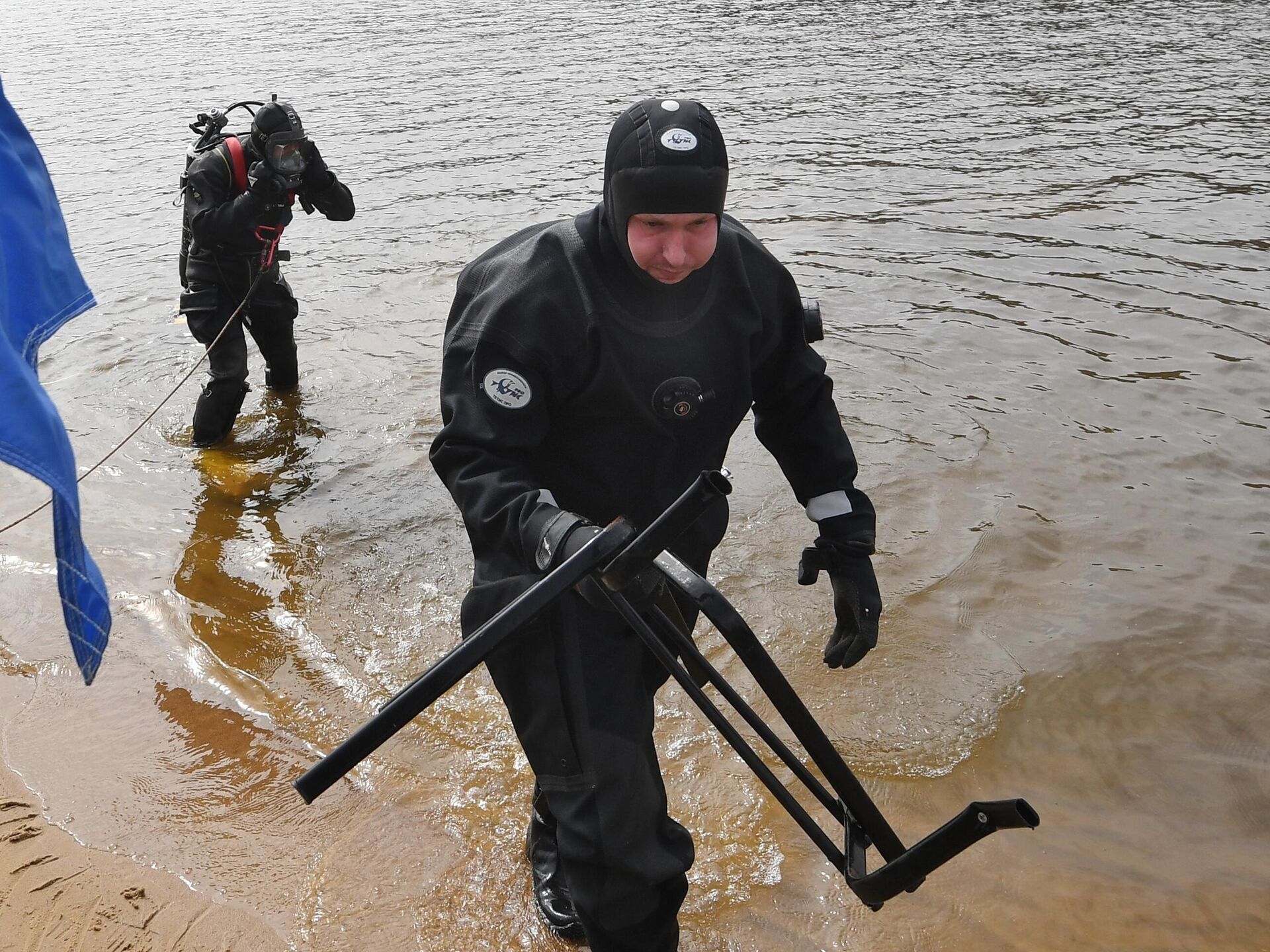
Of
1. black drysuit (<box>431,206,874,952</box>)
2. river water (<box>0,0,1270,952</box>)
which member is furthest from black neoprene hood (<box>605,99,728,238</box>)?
river water (<box>0,0,1270,952</box>)

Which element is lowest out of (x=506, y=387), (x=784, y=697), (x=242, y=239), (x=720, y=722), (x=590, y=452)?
(x=242, y=239)

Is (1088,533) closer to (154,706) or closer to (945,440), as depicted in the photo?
(945,440)

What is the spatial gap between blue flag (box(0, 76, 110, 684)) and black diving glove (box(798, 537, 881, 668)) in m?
1.65

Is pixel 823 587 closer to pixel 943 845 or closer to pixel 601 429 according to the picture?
pixel 601 429

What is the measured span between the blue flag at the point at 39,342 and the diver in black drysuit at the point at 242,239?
3.82 meters

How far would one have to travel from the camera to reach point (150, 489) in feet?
19.4

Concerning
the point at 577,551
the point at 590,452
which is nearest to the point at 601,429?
the point at 590,452

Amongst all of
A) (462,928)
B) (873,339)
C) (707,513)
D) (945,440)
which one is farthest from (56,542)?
(873,339)

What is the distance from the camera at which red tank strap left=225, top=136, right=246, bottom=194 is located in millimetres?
5789

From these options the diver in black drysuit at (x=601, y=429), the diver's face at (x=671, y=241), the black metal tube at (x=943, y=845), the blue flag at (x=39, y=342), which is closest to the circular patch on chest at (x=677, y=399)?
the diver in black drysuit at (x=601, y=429)

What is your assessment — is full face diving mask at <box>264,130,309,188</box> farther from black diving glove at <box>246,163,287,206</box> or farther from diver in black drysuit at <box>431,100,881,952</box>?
diver in black drysuit at <box>431,100,881,952</box>

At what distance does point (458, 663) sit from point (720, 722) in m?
0.59

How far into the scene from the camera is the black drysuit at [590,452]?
241cm

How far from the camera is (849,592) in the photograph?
9.08ft
